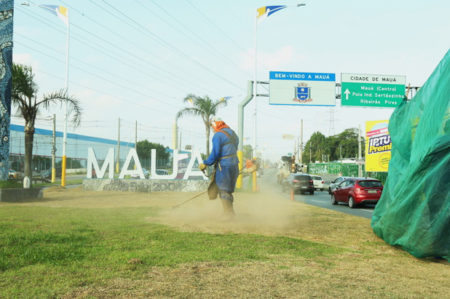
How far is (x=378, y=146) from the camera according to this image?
3450cm

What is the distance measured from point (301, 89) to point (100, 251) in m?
21.1

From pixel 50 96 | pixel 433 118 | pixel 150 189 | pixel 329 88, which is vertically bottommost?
pixel 150 189

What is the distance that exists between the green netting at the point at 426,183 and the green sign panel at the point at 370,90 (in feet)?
62.6

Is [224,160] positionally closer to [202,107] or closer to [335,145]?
[202,107]

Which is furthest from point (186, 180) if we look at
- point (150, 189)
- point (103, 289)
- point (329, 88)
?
point (103, 289)

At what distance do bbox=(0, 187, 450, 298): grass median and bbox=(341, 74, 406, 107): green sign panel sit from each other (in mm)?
19063

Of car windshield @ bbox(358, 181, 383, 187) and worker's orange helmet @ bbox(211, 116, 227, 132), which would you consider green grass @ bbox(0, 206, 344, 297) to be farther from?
car windshield @ bbox(358, 181, 383, 187)

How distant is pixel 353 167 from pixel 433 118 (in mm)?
40355

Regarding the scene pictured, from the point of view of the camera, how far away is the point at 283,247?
5.81 m

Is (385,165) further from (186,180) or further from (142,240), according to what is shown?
(142,240)

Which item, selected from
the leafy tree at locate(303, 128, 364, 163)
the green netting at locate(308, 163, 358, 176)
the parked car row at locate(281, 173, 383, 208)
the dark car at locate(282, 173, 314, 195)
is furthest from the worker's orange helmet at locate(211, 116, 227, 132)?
the leafy tree at locate(303, 128, 364, 163)

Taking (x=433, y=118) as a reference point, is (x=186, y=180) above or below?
below

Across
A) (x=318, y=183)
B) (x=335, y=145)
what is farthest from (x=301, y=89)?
(x=335, y=145)

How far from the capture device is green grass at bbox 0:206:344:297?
3965 mm
